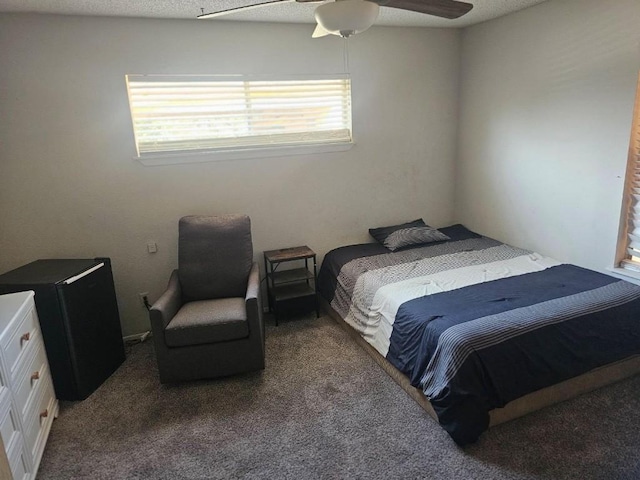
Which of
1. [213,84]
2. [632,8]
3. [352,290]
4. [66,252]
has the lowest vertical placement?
[352,290]

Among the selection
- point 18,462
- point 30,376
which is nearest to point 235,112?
point 30,376

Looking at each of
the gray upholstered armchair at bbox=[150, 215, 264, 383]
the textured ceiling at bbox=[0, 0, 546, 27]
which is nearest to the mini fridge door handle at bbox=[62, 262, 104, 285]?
the gray upholstered armchair at bbox=[150, 215, 264, 383]

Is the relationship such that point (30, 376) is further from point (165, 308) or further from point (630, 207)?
point (630, 207)

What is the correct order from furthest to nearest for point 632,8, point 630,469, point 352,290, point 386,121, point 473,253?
point 386,121 < point 473,253 < point 352,290 < point 632,8 < point 630,469


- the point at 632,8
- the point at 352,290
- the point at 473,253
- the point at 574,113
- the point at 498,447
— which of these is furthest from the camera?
the point at 473,253

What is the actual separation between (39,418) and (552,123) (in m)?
3.88

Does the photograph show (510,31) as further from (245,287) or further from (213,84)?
(245,287)

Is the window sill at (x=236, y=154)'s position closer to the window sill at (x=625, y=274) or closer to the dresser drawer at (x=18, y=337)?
the dresser drawer at (x=18, y=337)

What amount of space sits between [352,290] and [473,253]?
112 cm

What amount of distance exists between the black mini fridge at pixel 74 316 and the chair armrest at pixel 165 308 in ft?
1.30

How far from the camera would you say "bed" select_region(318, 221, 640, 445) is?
2.05 m

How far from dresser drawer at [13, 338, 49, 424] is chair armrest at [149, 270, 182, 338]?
23.6 inches

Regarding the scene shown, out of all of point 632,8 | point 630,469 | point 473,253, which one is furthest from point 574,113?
point 630,469

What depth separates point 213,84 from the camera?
321 cm
